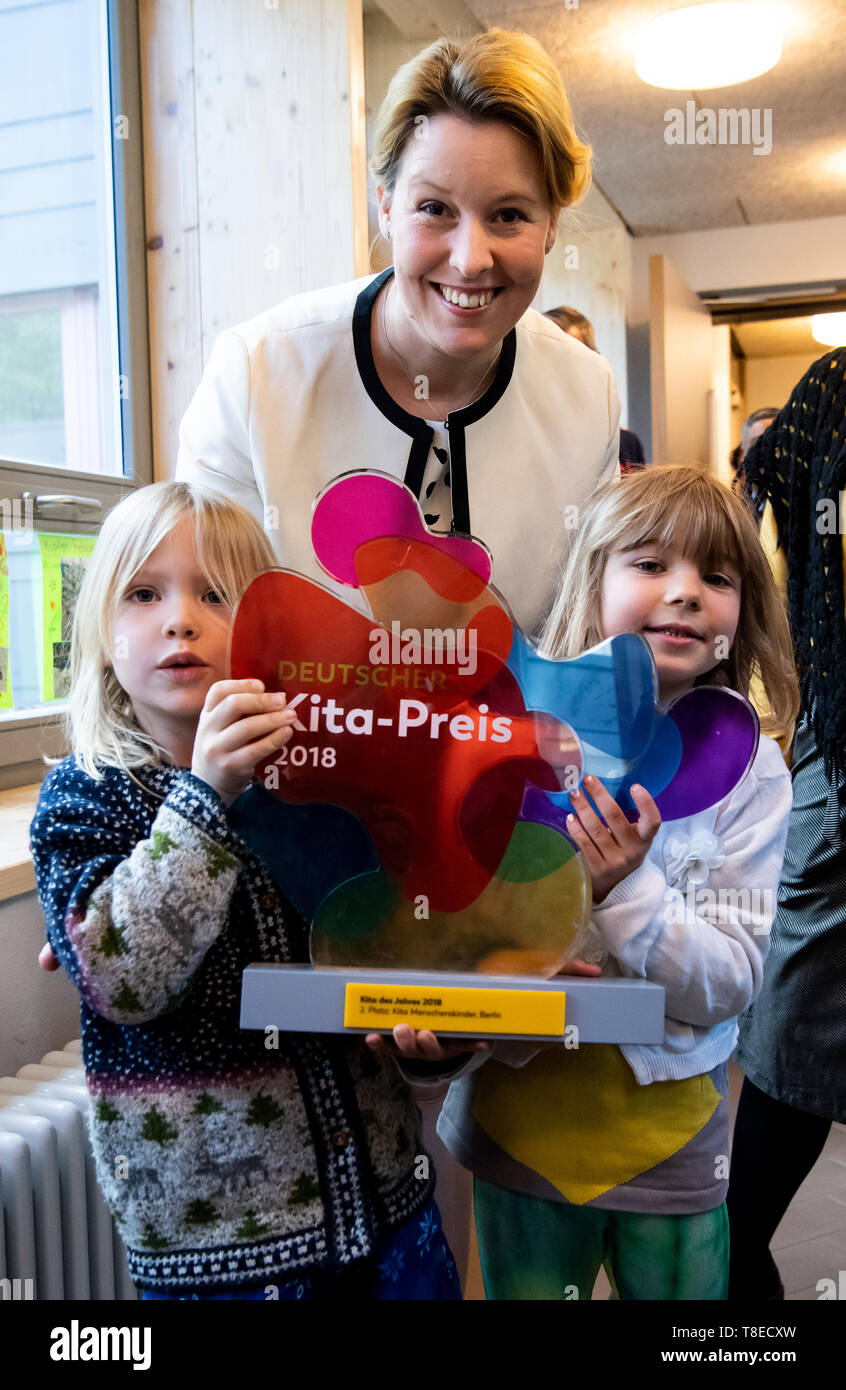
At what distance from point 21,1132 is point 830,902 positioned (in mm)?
901

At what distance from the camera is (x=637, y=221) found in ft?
16.3

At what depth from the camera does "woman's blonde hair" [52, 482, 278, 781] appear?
766mm

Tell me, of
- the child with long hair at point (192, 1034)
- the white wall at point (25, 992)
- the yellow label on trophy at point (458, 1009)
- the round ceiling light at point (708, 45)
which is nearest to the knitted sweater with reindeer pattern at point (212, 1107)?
the child with long hair at point (192, 1034)

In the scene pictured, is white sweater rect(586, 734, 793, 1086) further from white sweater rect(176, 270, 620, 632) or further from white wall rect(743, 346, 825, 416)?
white wall rect(743, 346, 825, 416)

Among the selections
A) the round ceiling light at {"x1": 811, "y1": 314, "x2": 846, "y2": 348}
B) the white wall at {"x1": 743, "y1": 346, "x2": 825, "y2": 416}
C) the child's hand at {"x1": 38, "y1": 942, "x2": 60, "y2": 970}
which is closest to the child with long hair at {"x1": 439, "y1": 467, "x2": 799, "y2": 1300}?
the child's hand at {"x1": 38, "y1": 942, "x2": 60, "y2": 970}

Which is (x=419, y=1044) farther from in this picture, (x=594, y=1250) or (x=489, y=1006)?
(x=594, y=1250)

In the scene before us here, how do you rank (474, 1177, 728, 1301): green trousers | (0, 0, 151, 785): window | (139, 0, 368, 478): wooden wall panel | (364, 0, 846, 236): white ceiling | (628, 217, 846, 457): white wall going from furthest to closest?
1. (628, 217, 846, 457): white wall
2. (364, 0, 846, 236): white ceiling
3. (139, 0, 368, 478): wooden wall panel
4. (0, 0, 151, 785): window
5. (474, 1177, 728, 1301): green trousers

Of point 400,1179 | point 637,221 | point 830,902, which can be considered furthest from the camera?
point 637,221

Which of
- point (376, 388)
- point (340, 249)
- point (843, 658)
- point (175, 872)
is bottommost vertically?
point (175, 872)

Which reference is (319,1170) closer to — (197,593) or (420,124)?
(197,593)

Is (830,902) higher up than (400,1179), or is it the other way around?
(830,902)

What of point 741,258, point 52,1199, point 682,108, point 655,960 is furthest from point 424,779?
point 741,258

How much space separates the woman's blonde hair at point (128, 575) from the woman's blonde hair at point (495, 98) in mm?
357

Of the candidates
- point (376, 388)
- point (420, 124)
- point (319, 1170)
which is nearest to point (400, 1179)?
point (319, 1170)
